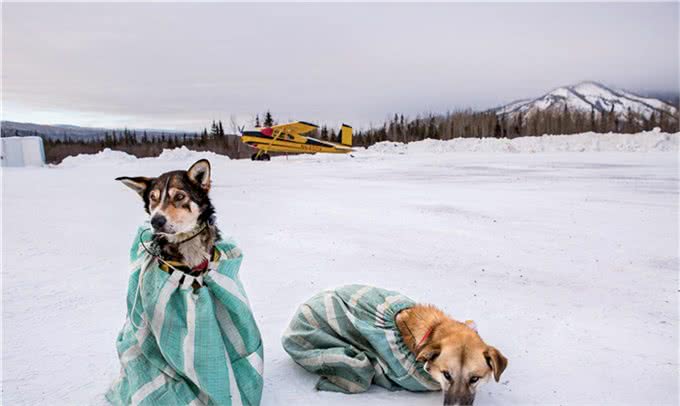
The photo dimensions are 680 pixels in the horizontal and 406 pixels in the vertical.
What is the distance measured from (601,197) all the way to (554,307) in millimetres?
7200

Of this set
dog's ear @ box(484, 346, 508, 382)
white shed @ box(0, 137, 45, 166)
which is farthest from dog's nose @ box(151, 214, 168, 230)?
white shed @ box(0, 137, 45, 166)

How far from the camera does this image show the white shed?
720 inches

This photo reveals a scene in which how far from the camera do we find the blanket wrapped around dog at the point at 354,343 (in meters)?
2.75

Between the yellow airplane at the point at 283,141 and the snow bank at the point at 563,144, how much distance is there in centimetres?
935

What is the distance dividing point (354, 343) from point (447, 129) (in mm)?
56641

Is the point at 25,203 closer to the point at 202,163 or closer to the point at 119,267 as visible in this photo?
the point at 119,267

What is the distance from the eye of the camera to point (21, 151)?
1877cm

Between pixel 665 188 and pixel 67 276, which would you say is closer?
pixel 67 276

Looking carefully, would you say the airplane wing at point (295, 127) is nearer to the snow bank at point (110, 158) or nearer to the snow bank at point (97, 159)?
the snow bank at point (110, 158)

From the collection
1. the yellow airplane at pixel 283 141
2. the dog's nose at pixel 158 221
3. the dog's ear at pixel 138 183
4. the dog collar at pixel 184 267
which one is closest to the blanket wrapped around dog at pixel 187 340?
the dog collar at pixel 184 267

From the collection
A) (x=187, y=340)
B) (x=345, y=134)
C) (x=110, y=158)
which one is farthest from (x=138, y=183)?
(x=345, y=134)

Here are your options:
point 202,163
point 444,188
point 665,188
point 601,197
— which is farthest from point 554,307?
point 665,188

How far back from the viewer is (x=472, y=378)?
95.8 inches

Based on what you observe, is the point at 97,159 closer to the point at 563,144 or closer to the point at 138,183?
the point at 138,183
